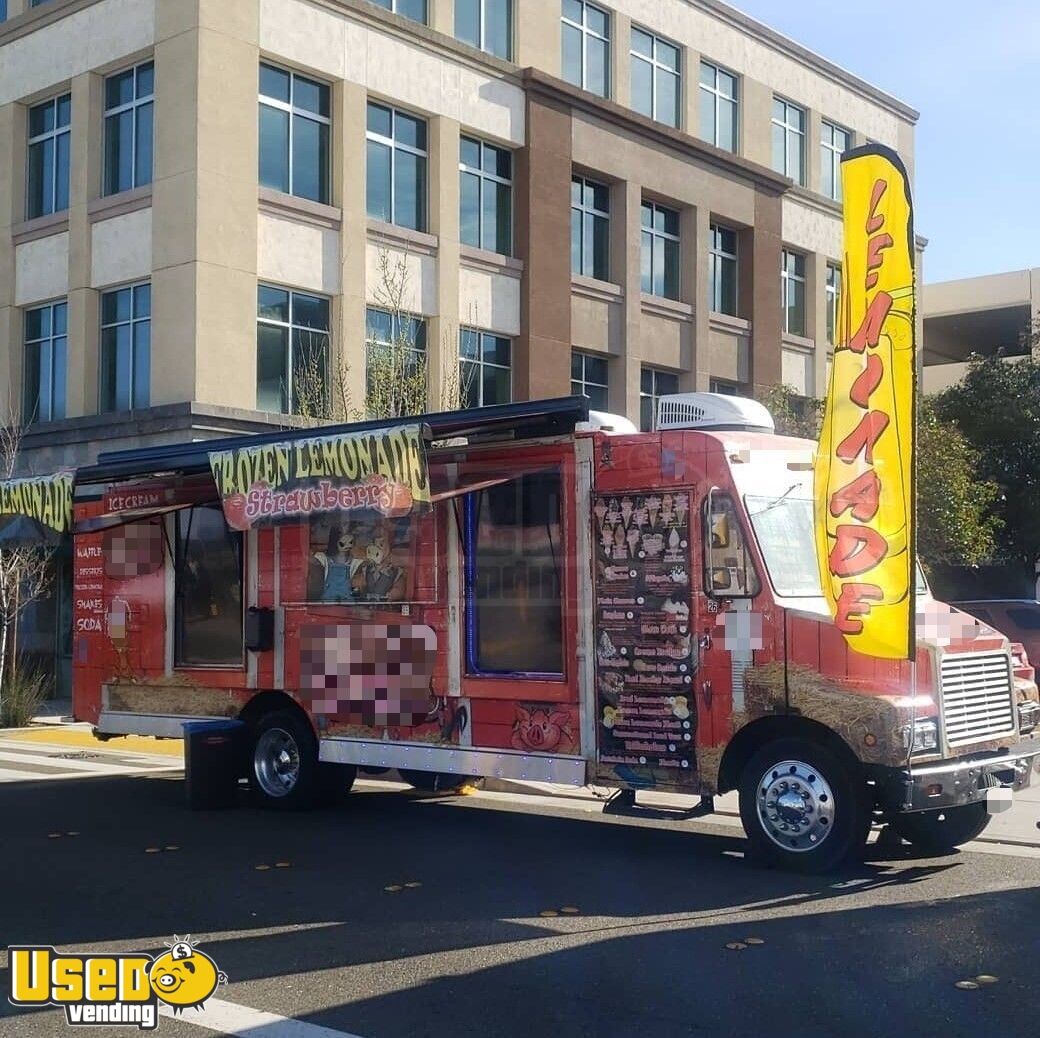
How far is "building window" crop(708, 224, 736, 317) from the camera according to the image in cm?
3222

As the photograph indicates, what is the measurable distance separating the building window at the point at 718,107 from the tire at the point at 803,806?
973 inches

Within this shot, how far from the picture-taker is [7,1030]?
6047mm

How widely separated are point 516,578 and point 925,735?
3139mm

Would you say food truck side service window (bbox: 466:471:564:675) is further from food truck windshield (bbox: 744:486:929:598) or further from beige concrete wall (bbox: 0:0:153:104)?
beige concrete wall (bbox: 0:0:153:104)

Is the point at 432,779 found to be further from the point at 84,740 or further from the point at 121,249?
the point at 121,249

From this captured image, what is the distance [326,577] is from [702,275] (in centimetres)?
2104

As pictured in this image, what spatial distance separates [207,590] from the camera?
12.8m

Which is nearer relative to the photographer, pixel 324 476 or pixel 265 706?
pixel 324 476

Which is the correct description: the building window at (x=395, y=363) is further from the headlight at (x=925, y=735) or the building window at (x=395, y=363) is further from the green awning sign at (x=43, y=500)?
the headlight at (x=925, y=735)

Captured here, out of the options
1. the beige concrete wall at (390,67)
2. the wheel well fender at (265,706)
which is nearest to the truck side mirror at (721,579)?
the wheel well fender at (265,706)

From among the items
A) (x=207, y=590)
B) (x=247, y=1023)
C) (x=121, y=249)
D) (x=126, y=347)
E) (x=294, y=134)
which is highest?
(x=294, y=134)

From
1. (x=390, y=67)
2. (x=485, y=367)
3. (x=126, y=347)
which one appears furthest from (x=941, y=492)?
(x=126, y=347)

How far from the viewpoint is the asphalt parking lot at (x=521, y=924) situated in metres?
6.21

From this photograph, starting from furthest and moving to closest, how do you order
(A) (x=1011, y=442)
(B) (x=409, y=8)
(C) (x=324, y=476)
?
(A) (x=1011, y=442) < (B) (x=409, y=8) < (C) (x=324, y=476)
